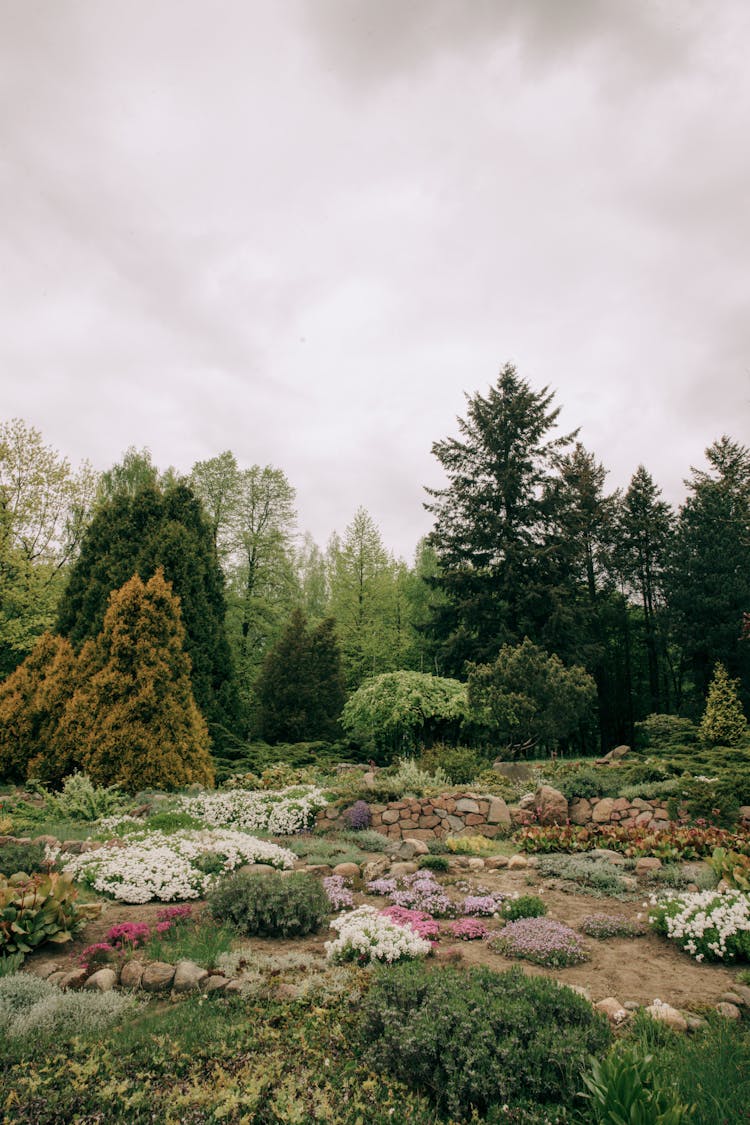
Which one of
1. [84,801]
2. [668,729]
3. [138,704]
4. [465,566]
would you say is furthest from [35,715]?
[465,566]

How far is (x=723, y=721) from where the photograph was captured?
14.6m

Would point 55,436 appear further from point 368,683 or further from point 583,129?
point 583,129

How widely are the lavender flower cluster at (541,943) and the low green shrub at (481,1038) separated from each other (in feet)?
4.17

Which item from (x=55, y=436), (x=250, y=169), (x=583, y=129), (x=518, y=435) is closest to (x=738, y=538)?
(x=518, y=435)

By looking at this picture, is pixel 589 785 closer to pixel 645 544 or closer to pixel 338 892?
pixel 338 892

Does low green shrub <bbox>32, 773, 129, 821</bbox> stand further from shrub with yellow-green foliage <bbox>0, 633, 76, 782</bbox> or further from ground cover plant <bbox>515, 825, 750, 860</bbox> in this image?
ground cover plant <bbox>515, 825, 750, 860</bbox>

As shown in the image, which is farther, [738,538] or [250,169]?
[738,538]

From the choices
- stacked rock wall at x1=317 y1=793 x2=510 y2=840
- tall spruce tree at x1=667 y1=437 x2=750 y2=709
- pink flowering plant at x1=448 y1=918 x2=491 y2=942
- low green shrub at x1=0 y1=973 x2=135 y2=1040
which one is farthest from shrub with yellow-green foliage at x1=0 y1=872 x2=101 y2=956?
tall spruce tree at x1=667 y1=437 x2=750 y2=709

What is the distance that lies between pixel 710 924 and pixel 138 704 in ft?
29.5

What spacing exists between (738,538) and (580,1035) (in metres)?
24.5

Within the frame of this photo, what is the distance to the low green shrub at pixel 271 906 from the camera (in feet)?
15.8

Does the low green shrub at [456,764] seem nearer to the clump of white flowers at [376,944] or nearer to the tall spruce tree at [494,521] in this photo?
the clump of white flowers at [376,944]

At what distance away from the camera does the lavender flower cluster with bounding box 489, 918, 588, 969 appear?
14.1 ft

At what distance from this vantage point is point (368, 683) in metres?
16.4
